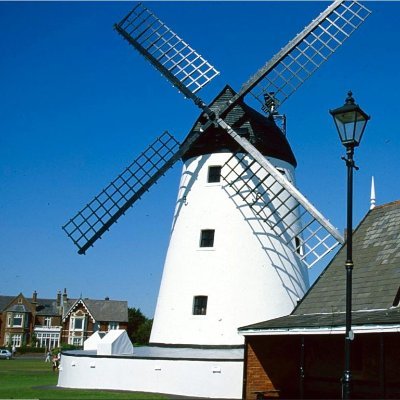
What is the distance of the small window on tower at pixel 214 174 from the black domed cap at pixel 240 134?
0.69 m

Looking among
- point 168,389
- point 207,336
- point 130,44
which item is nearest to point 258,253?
point 207,336

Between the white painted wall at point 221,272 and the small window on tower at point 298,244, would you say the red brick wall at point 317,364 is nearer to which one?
the white painted wall at point 221,272

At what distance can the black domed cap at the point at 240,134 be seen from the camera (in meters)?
22.8

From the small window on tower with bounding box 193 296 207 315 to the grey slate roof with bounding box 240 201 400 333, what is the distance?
5906 mm

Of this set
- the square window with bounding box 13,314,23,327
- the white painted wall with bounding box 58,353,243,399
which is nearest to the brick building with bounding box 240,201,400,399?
the white painted wall with bounding box 58,353,243,399

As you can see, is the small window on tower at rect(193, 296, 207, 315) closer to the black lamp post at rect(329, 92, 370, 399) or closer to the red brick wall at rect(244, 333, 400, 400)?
the red brick wall at rect(244, 333, 400, 400)

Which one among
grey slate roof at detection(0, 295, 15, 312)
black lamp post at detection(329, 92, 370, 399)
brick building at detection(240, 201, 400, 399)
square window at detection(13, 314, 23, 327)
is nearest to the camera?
black lamp post at detection(329, 92, 370, 399)

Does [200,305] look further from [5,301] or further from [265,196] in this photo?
[5,301]

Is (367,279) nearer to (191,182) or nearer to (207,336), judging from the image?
(207,336)

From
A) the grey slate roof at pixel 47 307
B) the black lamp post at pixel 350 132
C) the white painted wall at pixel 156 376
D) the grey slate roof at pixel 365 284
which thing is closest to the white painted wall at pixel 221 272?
the white painted wall at pixel 156 376

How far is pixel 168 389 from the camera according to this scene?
1908cm

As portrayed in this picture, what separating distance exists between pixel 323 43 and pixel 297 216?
7182mm

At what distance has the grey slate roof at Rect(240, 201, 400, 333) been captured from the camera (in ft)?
43.2

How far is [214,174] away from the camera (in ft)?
75.8
